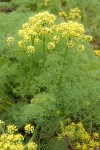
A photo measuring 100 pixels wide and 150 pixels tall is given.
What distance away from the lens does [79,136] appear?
436 centimetres

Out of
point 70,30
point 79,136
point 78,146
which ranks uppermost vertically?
point 70,30

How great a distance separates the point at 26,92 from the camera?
4.42 meters

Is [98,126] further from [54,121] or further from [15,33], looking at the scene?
[15,33]

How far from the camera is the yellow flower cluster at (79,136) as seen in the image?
4.26 meters

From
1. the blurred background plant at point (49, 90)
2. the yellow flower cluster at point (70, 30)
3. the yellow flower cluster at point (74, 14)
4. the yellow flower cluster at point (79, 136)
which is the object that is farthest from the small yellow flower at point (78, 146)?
the yellow flower cluster at point (74, 14)

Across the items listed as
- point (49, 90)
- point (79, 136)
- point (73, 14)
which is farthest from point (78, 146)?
point (73, 14)

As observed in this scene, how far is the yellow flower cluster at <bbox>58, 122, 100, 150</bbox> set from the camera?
426 centimetres

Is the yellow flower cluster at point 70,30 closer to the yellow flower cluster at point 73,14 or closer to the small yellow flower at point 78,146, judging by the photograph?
the small yellow flower at point 78,146

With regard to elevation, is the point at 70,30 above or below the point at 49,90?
above

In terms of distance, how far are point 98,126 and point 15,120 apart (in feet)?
3.95

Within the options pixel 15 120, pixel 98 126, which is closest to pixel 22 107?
pixel 15 120

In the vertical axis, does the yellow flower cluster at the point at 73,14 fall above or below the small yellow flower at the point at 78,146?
above

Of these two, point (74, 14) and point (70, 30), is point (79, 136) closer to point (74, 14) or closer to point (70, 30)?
point (70, 30)

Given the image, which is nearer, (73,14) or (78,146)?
(78,146)
